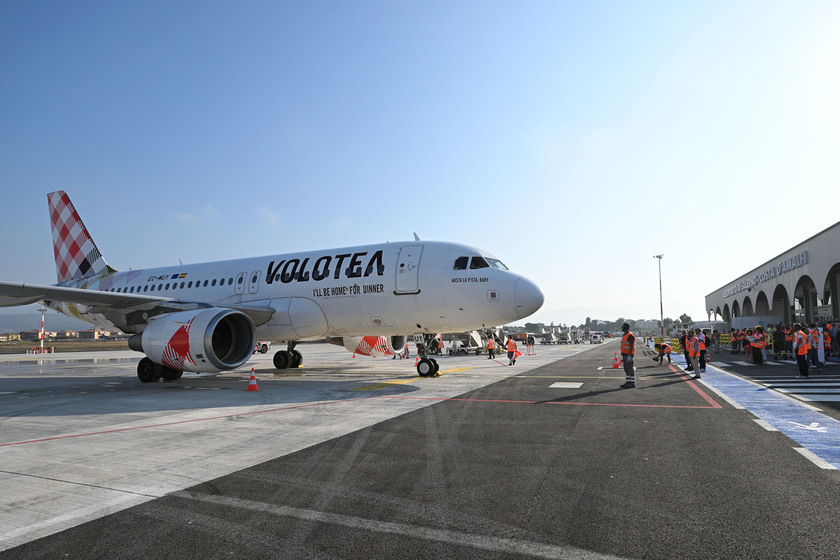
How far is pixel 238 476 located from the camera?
16.9ft

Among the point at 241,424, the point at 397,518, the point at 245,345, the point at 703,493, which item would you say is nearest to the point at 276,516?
the point at 397,518

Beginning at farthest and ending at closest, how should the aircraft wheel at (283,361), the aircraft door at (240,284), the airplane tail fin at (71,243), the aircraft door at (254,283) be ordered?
the airplane tail fin at (71,243) → the aircraft wheel at (283,361) → the aircraft door at (240,284) → the aircraft door at (254,283)

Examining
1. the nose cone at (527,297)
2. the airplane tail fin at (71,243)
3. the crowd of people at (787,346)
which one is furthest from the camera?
the airplane tail fin at (71,243)

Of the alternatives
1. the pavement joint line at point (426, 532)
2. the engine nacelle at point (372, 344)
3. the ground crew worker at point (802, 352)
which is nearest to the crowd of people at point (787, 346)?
the ground crew worker at point (802, 352)

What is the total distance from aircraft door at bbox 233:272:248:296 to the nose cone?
Result: 9641mm

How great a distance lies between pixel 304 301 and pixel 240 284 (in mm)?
3048

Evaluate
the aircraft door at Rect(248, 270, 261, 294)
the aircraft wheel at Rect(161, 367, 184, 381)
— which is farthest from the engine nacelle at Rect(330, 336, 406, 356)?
the aircraft wheel at Rect(161, 367, 184, 381)

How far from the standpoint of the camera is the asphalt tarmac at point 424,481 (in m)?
3.50

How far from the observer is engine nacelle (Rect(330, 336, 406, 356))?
1992cm

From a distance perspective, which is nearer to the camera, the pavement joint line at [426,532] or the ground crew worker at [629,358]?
the pavement joint line at [426,532]

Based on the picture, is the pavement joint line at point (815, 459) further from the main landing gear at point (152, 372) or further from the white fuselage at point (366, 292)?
the main landing gear at point (152, 372)

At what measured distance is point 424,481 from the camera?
4918mm

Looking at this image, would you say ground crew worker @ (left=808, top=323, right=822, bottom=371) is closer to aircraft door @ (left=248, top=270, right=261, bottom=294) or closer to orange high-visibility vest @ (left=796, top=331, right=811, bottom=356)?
orange high-visibility vest @ (left=796, top=331, right=811, bottom=356)

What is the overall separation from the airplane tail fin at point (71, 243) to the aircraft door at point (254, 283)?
9.22 metres
